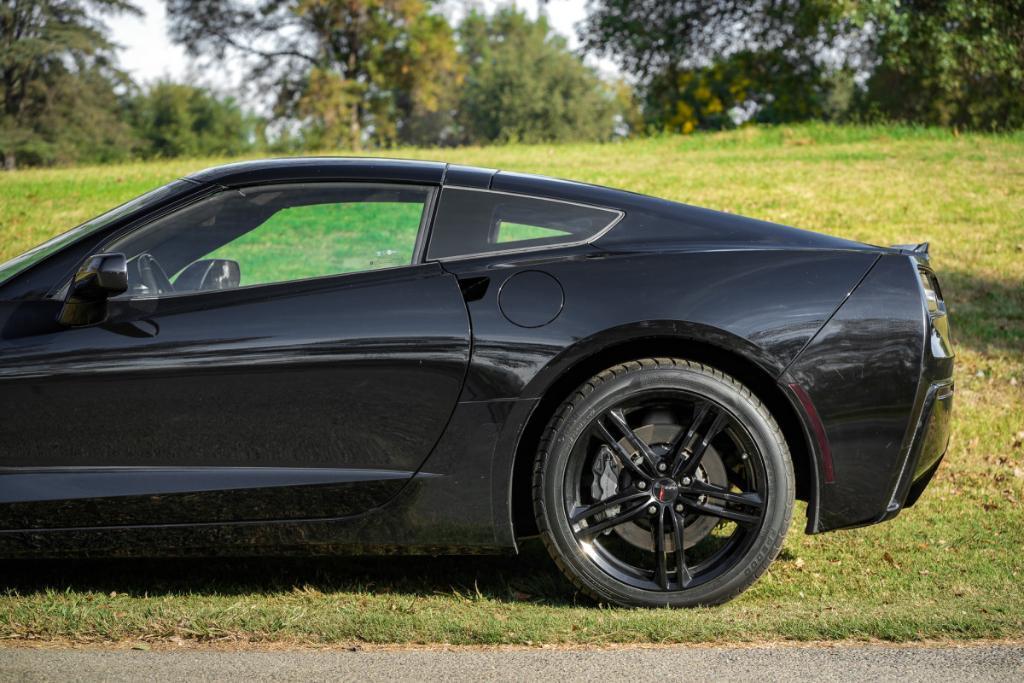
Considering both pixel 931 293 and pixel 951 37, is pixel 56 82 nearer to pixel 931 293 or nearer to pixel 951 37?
pixel 951 37

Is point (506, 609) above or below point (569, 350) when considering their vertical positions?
below

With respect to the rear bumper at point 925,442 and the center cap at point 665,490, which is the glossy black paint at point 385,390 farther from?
the center cap at point 665,490

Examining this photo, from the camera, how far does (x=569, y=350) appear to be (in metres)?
3.58

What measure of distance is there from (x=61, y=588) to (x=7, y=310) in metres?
1.08

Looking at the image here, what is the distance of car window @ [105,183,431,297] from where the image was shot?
12.3 ft

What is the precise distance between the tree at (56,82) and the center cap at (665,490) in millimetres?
41204

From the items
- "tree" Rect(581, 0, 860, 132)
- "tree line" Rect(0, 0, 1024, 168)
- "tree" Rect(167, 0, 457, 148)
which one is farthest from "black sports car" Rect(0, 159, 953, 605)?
"tree" Rect(167, 0, 457, 148)

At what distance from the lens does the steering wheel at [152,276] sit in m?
3.73

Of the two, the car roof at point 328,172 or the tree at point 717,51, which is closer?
the car roof at point 328,172

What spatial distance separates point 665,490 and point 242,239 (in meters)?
1.79

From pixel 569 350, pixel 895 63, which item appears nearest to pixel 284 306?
pixel 569 350

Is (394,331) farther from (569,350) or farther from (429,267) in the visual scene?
(569,350)

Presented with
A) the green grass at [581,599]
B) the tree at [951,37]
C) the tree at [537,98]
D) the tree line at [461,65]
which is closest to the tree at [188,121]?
the tree line at [461,65]

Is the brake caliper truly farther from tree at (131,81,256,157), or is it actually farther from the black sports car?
tree at (131,81,256,157)
